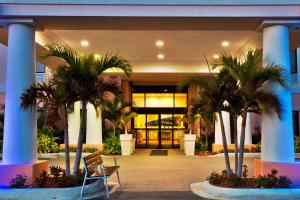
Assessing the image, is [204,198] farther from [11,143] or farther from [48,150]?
[48,150]

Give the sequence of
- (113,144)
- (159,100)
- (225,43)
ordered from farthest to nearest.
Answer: (159,100) < (113,144) < (225,43)

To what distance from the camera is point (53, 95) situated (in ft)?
29.6

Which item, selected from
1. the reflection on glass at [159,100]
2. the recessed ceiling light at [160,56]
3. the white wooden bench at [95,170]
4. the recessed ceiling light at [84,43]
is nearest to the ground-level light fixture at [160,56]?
the recessed ceiling light at [160,56]

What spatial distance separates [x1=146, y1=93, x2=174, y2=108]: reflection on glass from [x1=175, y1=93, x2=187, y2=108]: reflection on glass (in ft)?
1.09

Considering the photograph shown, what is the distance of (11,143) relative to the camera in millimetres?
9547

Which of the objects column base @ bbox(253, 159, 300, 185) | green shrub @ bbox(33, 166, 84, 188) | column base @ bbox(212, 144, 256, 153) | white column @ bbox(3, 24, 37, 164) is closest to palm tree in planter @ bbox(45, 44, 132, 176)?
green shrub @ bbox(33, 166, 84, 188)

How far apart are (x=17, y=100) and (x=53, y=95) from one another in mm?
1199

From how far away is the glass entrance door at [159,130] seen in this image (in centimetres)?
2408

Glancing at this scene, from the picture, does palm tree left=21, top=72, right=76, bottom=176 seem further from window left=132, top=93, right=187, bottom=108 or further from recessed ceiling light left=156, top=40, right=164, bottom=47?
window left=132, top=93, right=187, bottom=108

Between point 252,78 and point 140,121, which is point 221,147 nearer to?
point 140,121

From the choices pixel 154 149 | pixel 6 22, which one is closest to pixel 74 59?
pixel 6 22

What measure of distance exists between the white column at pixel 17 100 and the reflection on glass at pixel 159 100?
49.5ft

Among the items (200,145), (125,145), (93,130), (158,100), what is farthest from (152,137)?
(93,130)

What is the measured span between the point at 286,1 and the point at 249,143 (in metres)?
10.7
